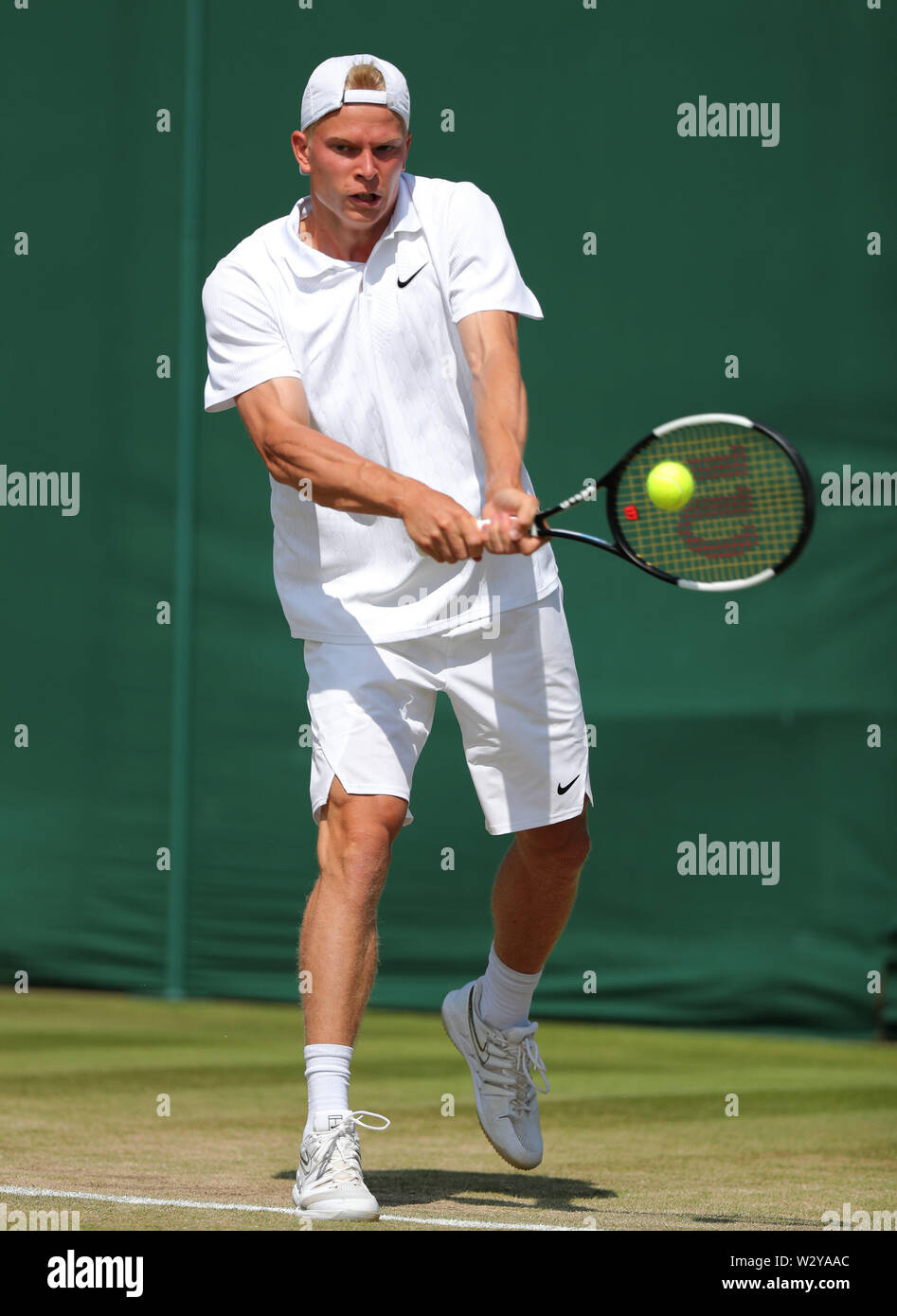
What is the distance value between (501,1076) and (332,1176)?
0.76 meters

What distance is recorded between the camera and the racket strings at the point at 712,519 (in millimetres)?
3410

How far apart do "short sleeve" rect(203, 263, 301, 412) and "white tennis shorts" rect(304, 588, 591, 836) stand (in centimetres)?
48

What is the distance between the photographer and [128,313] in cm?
732

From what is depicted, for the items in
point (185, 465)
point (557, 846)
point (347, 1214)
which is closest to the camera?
point (347, 1214)

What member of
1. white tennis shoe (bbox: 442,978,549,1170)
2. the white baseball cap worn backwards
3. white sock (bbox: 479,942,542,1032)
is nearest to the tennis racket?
the white baseball cap worn backwards

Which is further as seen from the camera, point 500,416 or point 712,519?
point 712,519

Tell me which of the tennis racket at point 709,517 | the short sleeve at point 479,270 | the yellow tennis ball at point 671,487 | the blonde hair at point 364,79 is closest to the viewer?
the tennis racket at point 709,517

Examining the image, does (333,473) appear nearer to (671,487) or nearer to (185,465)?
(671,487)

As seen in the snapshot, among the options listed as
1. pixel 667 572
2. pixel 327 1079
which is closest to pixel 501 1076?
pixel 327 1079

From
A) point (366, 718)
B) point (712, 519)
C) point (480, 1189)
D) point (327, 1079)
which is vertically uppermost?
point (712, 519)

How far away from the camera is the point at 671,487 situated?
3322 millimetres

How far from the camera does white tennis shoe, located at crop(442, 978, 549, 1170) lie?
3.78 meters

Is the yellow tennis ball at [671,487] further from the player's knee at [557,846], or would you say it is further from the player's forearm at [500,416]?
the player's knee at [557,846]

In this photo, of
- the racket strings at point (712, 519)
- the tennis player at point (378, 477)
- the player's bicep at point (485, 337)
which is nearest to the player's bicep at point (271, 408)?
the tennis player at point (378, 477)
